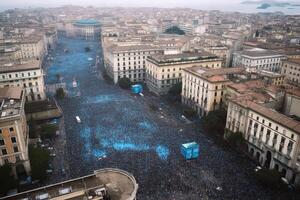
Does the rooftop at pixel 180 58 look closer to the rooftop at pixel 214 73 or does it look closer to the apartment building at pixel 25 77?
the rooftop at pixel 214 73

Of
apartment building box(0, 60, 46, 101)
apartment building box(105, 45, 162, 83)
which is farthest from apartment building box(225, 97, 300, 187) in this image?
apartment building box(0, 60, 46, 101)

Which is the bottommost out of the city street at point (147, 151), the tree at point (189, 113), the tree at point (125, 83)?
the city street at point (147, 151)

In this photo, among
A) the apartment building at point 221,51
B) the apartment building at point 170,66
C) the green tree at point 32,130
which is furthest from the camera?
the apartment building at point 221,51

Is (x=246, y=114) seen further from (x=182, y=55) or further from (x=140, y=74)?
(x=140, y=74)

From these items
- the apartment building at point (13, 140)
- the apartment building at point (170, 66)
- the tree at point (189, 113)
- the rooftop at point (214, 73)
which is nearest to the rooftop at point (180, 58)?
the apartment building at point (170, 66)

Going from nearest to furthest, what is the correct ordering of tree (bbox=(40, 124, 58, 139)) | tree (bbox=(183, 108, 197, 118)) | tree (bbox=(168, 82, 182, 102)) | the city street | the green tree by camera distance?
1. the city street
2. the green tree
3. tree (bbox=(40, 124, 58, 139))
4. tree (bbox=(183, 108, 197, 118))
5. tree (bbox=(168, 82, 182, 102))

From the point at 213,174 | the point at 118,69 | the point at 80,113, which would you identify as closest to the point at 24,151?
the point at 80,113

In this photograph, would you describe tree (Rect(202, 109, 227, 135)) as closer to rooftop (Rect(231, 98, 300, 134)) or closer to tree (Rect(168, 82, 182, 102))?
rooftop (Rect(231, 98, 300, 134))

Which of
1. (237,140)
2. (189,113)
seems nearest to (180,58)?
(189,113)
